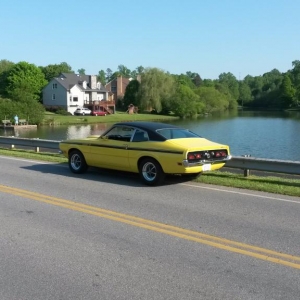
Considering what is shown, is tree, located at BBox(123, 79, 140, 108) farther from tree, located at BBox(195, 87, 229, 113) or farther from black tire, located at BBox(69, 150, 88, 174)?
A: black tire, located at BBox(69, 150, 88, 174)

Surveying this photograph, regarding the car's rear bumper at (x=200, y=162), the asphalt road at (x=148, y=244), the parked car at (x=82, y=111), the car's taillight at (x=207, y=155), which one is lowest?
the asphalt road at (x=148, y=244)

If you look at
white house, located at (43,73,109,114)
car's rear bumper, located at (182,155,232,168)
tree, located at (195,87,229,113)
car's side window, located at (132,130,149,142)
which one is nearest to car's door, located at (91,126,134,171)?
car's side window, located at (132,130,149,142)

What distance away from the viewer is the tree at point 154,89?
332 feet

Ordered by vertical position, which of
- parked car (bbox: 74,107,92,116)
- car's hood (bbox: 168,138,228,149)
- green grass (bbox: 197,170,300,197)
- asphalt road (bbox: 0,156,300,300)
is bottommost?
asphalt road (bbox: 0,156,300,300)

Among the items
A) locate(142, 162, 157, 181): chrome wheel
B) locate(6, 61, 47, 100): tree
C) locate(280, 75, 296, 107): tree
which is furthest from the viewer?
locate(280, 75, 296, 107): tree

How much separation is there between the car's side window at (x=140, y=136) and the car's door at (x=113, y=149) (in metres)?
0.19

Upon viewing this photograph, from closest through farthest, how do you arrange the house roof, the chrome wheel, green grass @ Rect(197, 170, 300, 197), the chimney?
green grass @ Rect(197, 170, 300, 197) → the chrome wheel → the house roof → the chimney

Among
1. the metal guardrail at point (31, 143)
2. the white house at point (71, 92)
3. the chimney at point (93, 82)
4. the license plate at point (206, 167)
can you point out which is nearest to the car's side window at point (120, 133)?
the license plate at point (206, 167)

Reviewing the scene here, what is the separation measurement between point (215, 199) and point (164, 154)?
5.97 ft

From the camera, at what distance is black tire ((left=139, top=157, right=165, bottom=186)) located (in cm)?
Result: 992

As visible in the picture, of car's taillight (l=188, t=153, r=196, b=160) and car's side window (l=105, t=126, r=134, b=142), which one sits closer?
car's taillight (l=188, t=153, r=196, b=160)

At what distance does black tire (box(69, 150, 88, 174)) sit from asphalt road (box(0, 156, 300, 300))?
2.36 m

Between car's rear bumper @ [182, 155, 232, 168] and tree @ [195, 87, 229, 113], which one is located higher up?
tree @ [195, 87, 229, 113]

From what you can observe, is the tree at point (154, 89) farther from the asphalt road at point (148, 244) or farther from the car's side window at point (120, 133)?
the asphalt road at point (148, 244)
